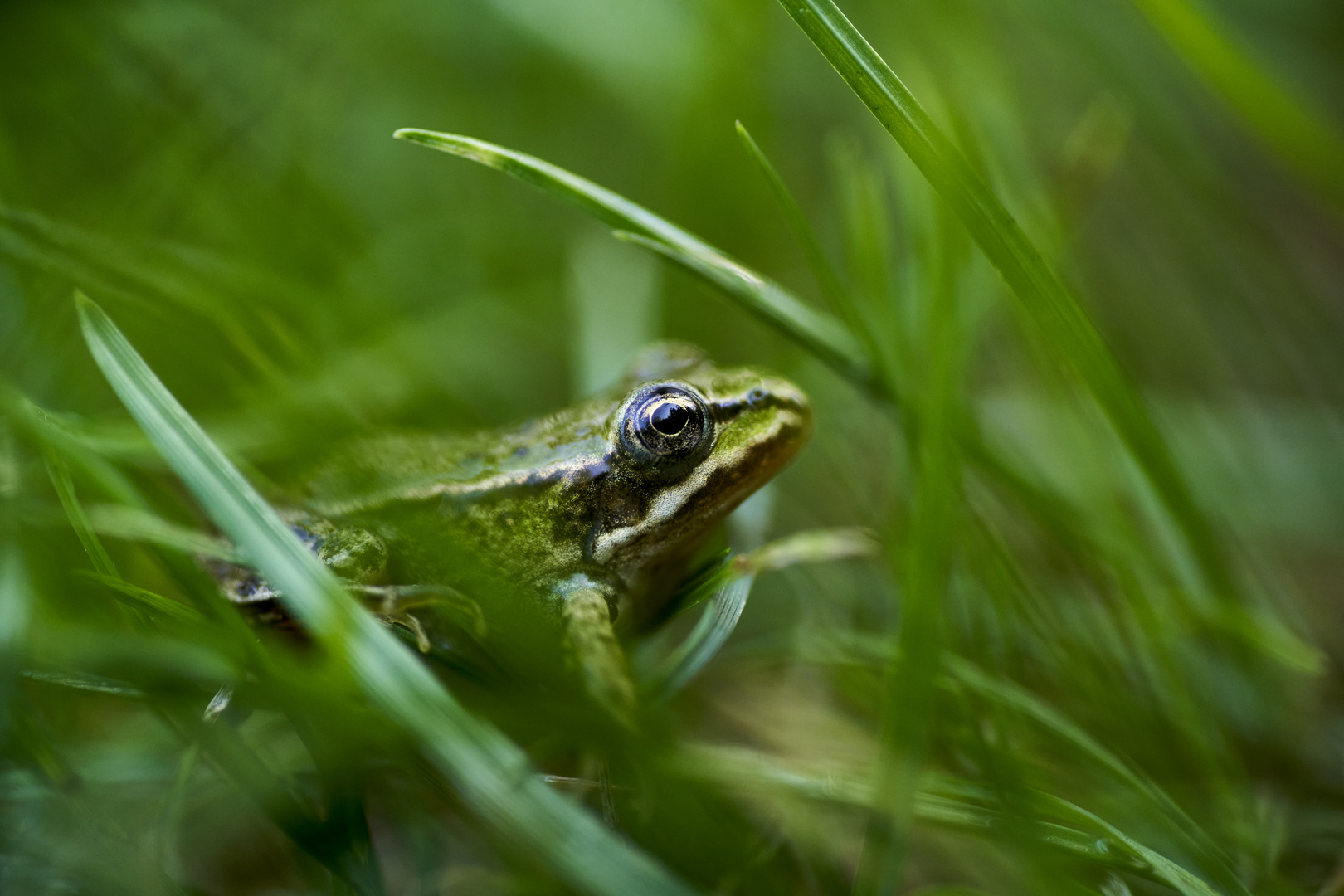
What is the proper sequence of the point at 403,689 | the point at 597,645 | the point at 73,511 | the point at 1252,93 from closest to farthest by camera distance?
the point at 403,689
the point at 73,511
the point at 597,645
the point at 1252,93

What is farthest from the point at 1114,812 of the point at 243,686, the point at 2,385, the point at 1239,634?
the point at 2,385

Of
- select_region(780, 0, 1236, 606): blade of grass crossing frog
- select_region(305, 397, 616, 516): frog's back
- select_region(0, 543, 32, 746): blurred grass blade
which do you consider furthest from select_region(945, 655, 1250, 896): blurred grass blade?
select_region(0, 543, 32, 746): blurred grass blade

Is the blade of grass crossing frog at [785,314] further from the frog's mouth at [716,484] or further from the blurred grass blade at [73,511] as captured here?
the blurred grass blade at [73,511]

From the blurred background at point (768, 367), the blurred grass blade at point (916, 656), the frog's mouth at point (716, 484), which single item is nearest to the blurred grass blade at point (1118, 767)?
the blurred background at point (768, 367)

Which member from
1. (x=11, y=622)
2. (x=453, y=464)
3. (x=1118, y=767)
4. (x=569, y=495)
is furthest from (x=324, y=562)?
(x=1118, y=767)

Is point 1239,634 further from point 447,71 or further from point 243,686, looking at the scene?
point 447,71

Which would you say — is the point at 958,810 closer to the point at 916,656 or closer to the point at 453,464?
the point at 916,656
